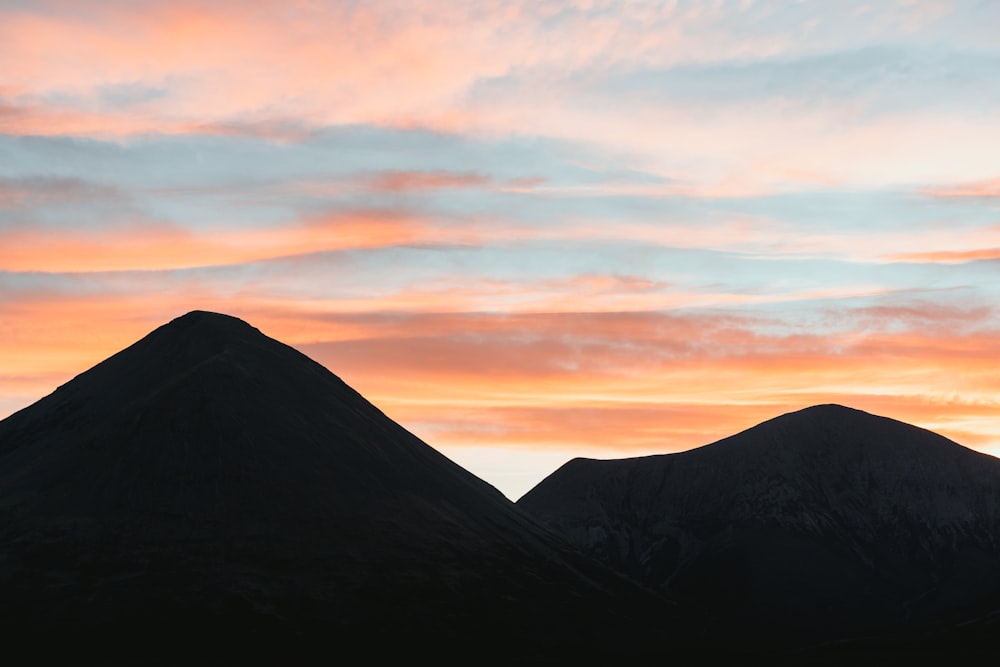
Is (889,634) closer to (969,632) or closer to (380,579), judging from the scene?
(969,632)

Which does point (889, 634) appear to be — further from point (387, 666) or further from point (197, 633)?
point (197, 633)

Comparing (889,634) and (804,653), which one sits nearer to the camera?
(804,653)

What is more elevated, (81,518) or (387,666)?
(81,518)

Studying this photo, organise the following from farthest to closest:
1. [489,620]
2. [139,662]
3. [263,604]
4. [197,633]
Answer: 1. [489,620]
2. [263,604]
3. [197,633]
4. [139,662]

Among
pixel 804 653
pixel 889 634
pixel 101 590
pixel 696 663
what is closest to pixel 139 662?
pixel 101 590

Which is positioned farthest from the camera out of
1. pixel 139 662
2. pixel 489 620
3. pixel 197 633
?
pixel 489 620

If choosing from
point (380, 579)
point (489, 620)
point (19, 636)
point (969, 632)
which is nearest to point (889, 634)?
point (969, 632)

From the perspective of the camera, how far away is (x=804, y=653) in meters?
182

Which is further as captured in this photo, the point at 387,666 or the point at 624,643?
the point at 624,643

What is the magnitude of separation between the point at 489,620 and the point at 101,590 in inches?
2400

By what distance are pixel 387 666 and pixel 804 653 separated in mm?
67372

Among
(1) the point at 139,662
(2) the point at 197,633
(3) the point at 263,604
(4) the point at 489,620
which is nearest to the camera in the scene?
(1) the point at 139,662

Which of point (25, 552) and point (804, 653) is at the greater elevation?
point (25, 552)

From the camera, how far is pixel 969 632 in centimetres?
18175
